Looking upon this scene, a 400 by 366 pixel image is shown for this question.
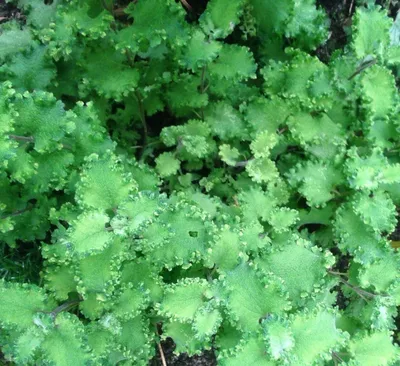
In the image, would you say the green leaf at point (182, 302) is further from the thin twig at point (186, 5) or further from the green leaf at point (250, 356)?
the thin twig at point (186, 5)

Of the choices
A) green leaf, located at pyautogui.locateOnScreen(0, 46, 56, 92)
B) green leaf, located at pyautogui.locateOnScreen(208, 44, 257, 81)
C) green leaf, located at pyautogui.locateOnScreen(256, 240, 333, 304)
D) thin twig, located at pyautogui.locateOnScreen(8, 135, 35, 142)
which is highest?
green leaf, located at pyautogui.locateOnScreen(208, 44, 257, 81)

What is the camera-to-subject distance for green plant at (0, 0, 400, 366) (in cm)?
234

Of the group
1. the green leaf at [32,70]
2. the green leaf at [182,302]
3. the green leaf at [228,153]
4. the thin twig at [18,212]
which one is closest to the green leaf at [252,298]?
the green leaf at [182,302]

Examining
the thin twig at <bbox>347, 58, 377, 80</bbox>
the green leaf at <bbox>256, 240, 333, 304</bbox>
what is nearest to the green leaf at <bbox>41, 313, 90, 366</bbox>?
the green leaf at <bbox>256, 240, 333, 304</bbox>

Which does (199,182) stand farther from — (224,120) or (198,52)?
(198,52)

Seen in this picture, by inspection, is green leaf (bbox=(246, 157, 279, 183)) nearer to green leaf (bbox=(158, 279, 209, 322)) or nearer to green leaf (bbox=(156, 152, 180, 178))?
green leaf (bbox=(156, 152, 180, 178))

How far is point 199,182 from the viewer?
3191mm

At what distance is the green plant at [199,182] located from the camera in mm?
2342

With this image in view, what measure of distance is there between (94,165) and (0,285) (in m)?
0.70

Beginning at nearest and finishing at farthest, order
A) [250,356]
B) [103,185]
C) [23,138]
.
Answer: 1. [250,356]
2. [103,185]
3. [23,138]

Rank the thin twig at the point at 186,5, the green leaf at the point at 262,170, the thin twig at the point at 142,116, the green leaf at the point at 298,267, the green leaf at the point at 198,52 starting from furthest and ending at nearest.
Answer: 1. the thin twig at the point at 186,5
2. the thin twig at the point at 142,116
3. the green leaf at the point at 262,170
4. the green leaf at the point at 198,52
5. the green leaf at the point at 298,267

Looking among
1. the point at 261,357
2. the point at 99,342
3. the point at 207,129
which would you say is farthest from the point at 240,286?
the point at 207,129

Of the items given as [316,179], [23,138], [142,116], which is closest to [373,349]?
[316,179]

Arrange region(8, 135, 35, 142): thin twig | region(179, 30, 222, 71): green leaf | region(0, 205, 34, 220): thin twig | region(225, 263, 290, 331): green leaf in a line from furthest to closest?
region(0, 205, 34, 220): thin twig < region(179, 30, 222, 71): green leaf < region(8, 135, 35, 142): thin twig < region(225, 263, 290, 331): green leaf
